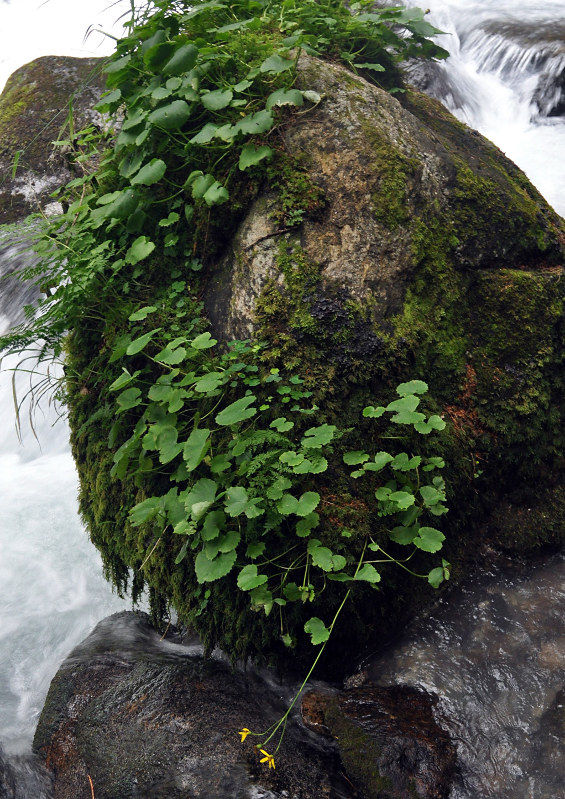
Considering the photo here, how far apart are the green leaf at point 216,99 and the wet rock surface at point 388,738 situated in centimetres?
240

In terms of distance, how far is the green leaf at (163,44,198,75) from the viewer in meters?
2.47

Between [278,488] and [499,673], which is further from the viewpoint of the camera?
[499,673]

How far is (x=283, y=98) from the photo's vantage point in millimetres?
2428

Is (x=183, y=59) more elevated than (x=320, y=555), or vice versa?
(x=183, y=59)

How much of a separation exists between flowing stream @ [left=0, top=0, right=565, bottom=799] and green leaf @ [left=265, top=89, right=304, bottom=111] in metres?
2.16

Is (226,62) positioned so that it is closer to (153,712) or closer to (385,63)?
(385,63)

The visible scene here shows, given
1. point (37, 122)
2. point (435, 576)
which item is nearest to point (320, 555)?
point (435, 576)

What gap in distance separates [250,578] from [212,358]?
95cm

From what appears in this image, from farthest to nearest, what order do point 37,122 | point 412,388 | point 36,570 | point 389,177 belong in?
point 37,122 < point 36,570 < point 389,177 < point 412,388

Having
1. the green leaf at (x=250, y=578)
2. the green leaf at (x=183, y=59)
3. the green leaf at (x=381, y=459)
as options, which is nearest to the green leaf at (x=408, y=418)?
the green leaf at (x=381, y=459)

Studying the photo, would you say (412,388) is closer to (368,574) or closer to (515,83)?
(368,574)

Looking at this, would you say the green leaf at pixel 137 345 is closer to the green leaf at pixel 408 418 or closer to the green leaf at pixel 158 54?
the green leaf at pixel 408 418

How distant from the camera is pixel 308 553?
2.05 metres

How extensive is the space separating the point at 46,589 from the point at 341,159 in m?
3.30
